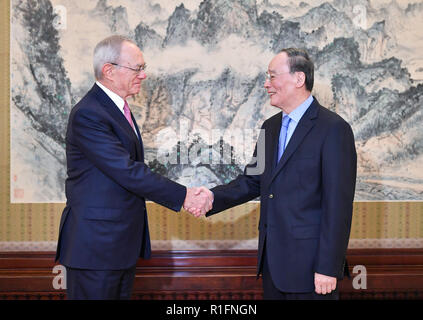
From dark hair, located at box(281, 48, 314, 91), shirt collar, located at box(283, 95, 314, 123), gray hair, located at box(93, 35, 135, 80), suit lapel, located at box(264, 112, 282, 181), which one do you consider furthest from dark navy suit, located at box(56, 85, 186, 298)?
dark hair, located at box(281, 48, 314, 91)

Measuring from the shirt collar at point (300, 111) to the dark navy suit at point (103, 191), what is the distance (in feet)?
2.56

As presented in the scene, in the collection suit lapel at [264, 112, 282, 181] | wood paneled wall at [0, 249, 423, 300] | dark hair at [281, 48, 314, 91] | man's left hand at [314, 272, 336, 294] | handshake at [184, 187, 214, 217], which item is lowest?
wood paneled wall at [0, 249, 423, 300]

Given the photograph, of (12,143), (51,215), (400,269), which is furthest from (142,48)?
(400,269)

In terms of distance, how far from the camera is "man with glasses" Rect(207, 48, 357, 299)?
80.0 inches

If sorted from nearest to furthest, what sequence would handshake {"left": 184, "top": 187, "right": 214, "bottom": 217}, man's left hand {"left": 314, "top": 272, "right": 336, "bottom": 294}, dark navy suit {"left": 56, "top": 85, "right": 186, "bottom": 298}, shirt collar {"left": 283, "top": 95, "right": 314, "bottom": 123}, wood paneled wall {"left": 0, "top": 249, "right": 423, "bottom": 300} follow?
man's left hand {"left": 314, "top": 272, "right": 336, "bottom": 294} → dark navy suit {"left": 56, "top": 85, "right": 186, "bottom": 298} → shirt collar {"left": 283, "top": 95, "right": 314, "bottom": 123} → handshake {"left": 184, "top": 187, "right": 214, "bottom": 217} → wood paneled wall {"left": 0, "top": 249, "right": 423, "bottom": 300}

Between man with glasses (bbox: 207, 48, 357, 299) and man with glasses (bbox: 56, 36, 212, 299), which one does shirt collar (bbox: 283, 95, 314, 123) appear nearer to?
man with glasses (bbox: 207, 48, 357, 299)

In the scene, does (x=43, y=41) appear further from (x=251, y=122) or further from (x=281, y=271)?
(x=281, y=271)

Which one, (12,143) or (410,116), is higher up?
(410,116)

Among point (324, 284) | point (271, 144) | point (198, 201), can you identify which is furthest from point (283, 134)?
point (324, 284)

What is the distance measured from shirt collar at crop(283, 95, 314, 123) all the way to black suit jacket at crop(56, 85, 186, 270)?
78 cm

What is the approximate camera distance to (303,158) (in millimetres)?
2133

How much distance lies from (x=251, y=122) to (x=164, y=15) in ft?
3.64

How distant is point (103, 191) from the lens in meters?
2.18

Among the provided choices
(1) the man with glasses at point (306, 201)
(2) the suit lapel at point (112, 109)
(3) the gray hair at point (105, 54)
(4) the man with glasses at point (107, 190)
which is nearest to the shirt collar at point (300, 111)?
(1) the man with glasses at point (306, 201)
